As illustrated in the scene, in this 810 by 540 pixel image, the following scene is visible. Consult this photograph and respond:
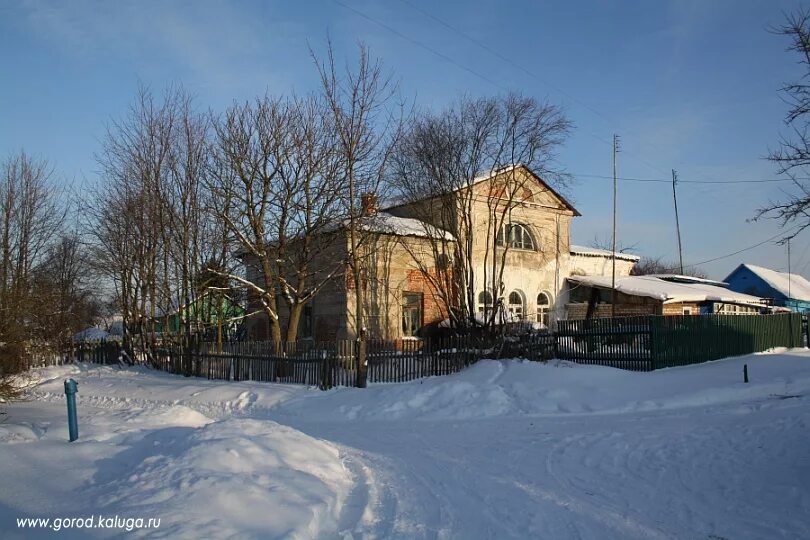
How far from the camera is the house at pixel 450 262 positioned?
2362 cm

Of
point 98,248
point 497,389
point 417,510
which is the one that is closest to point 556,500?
point 417,510

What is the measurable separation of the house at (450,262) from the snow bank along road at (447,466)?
27.0 ft

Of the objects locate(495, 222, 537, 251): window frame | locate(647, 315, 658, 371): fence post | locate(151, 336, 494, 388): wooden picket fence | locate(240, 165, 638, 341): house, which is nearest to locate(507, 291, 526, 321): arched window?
locate(240, 165, 638, 341): house

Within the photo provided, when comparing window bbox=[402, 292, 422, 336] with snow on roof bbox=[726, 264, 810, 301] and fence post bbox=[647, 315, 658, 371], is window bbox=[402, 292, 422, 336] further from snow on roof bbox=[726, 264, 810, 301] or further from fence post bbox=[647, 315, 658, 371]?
snow on roof bbox=[726, 264, 810, 301]

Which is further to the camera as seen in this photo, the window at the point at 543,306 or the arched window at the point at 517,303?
the window at the point at 543,306

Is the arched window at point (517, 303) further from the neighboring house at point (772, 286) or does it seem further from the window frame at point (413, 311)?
the neighboring house at point (772, 286)

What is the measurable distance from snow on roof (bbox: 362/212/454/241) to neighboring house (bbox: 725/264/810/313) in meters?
37.3

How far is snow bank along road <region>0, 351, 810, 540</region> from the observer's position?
575 centimetres

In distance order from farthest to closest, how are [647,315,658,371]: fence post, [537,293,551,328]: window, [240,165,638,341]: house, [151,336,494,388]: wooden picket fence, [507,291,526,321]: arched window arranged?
[537,293,551,328]: window < [507,291,526,321]: arched window < [240,165,638,341]: house < [647,315,658,371]: fence post < [151,336,494,388]: wooden picket fence

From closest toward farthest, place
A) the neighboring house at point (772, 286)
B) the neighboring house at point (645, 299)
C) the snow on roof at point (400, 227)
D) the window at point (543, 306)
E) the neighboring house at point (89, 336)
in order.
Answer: the snow on roof at point (400, 227)
the neighboring house at point (645, 299)
the neighboring house at point (89, 336)
the window at point (543, 306)
the neighboring house at point (772, 286)

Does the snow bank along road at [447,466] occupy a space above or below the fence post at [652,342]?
below

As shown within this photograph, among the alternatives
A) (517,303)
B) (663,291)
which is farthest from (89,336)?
(663,291)

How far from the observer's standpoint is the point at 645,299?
3111 centimetres

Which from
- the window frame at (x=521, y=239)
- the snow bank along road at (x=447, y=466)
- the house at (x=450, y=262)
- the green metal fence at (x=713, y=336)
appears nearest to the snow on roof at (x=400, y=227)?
the house at (x=450, y=262)
